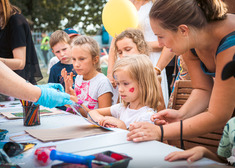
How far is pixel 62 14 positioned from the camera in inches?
581

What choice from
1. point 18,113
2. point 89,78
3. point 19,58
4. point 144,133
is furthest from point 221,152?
point 19,58

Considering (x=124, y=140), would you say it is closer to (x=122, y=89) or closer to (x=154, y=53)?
(x=122, y=89)

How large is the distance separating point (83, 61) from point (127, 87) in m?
0.74

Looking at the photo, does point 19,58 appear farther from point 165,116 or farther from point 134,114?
point 165,116

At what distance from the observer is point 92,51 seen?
7.55ft

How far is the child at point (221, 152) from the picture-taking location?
88cm

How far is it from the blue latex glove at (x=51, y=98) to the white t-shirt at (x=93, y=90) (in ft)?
2.80

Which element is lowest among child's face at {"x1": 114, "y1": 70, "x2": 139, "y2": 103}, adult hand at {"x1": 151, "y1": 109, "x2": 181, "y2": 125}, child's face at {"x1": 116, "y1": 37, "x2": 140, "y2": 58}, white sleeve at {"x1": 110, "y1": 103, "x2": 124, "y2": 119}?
white sleeve at {"x1": 110, "y1": 103, "x2": 124, "y2": 119}

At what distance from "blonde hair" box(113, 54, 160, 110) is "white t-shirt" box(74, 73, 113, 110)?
475 mm

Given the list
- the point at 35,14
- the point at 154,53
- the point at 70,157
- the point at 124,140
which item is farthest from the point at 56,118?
the point at 35,14

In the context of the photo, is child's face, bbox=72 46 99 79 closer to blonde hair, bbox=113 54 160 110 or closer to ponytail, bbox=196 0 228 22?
blonde hair, bbox=113 54 160 110

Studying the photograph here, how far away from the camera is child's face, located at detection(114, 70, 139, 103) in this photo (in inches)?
64.4

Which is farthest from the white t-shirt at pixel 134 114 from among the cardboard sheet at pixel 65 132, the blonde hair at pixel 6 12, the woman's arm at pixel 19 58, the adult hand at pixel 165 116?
the blonde hair at pixel 6 12

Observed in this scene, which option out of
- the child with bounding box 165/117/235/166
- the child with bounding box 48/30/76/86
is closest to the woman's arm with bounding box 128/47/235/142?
the child with bounding box 165/117/235/166
